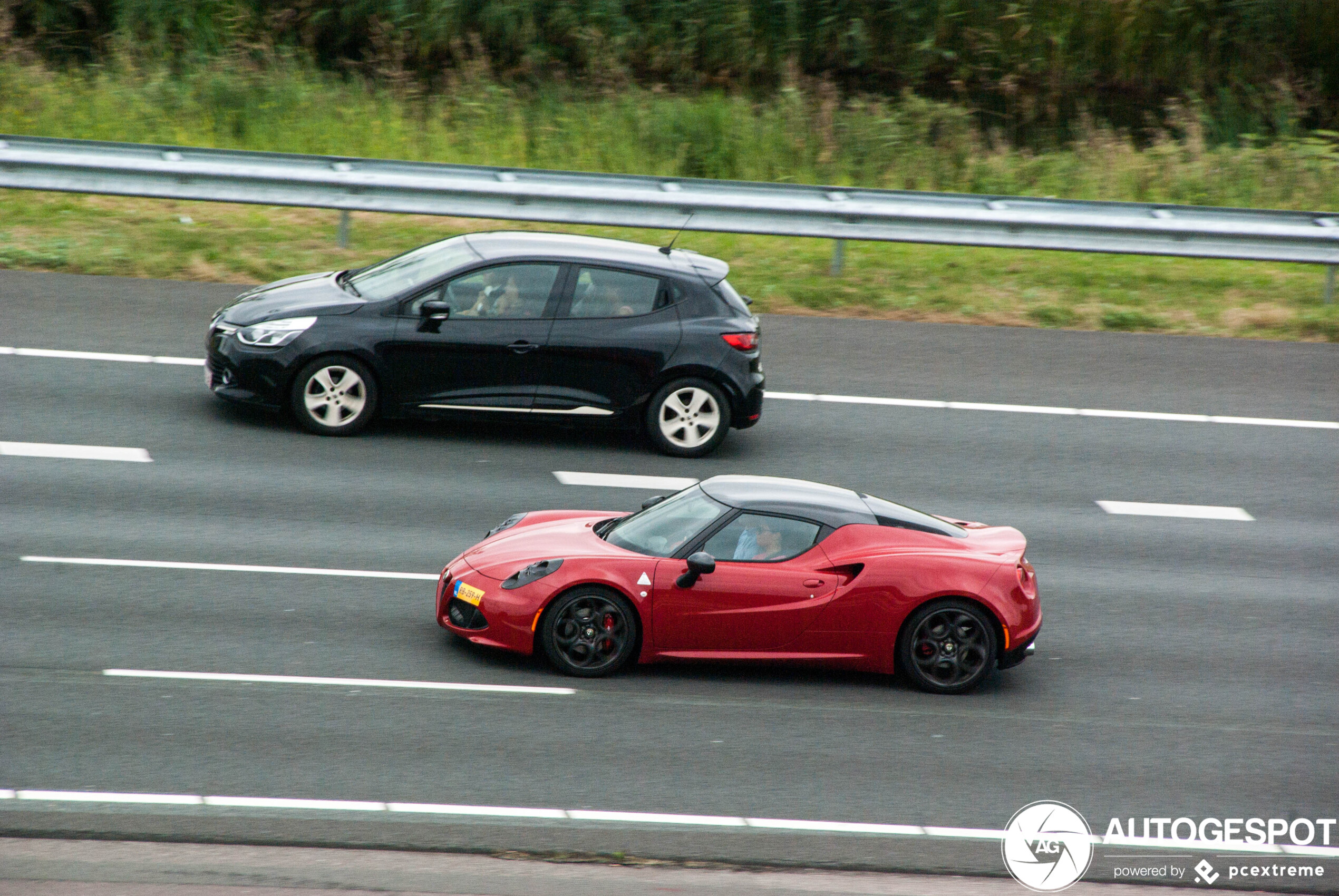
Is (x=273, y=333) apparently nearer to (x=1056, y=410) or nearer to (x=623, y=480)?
(x=623, y=480)

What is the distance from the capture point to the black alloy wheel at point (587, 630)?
874 cm

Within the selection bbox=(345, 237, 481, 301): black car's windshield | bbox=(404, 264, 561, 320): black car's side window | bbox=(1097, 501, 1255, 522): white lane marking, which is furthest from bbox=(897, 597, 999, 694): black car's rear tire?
bbox=(345, 237, 481, 301): black car's windshield

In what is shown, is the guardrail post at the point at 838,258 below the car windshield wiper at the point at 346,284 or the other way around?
the other way around

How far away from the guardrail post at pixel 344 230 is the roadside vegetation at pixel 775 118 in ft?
0.87

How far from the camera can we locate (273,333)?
12.1m

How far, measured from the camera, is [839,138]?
2062 cm

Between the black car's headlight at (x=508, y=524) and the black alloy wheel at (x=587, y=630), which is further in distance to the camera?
the black car's headlight at (x=508, y=524)

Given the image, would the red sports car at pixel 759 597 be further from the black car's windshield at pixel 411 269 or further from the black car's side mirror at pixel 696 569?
the black car's windshield at pixel 411 269

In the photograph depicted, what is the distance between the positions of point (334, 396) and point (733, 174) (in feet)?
30.4

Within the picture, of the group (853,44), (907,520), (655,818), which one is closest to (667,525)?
(907,520)

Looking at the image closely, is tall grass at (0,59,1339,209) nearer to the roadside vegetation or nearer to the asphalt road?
the roadside vegetation

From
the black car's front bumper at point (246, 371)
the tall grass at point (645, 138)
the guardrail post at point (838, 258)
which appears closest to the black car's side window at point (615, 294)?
the black car's front bumper at point (246, 371)

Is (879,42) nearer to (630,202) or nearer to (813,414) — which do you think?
(630,202)

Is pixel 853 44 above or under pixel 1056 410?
above
